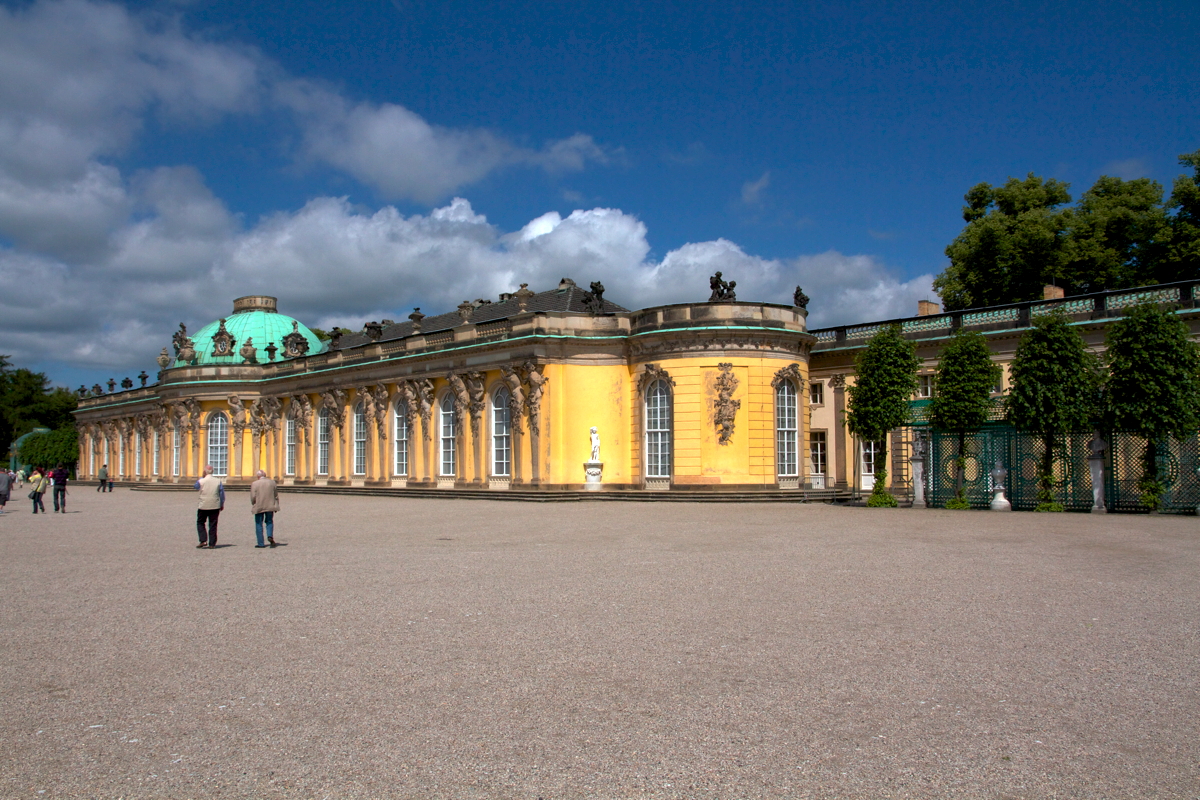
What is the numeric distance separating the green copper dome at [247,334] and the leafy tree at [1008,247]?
37154 millimetres

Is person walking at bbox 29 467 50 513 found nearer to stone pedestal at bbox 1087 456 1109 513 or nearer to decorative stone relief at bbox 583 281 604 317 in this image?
decorative stone relief at bbox 583 281 604 317

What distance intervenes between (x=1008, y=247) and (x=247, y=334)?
44479 millimetres

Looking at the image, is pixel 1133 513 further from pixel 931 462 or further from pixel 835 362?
pixel 835 362

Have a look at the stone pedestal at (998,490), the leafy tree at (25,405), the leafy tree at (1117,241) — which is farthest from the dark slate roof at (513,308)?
the leafy tree at (25,405)

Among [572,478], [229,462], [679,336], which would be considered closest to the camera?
[679,336]

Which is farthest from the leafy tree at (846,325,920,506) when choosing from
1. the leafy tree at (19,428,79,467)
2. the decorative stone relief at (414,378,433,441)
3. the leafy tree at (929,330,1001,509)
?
the leafy tree at (19,428,79,467)

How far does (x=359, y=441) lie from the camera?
46750 mm

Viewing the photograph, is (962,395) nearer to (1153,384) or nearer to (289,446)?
(1153,384)

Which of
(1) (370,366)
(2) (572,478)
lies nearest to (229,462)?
(1) (370,366)

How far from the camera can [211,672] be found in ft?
24.9

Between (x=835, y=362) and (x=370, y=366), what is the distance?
20511mm

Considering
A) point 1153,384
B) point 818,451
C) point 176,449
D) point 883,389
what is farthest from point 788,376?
point 176,449

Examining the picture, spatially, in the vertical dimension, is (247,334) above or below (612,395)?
above

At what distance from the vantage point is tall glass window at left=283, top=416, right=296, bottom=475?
5244 centimetres
